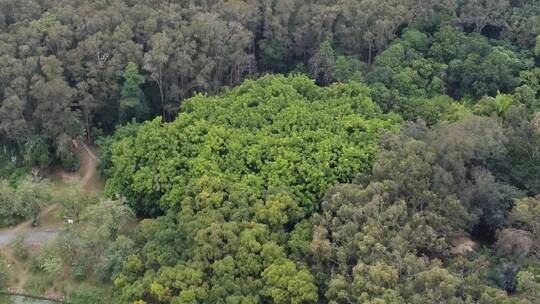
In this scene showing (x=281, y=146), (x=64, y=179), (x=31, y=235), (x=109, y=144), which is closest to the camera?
(x=281, y=146)

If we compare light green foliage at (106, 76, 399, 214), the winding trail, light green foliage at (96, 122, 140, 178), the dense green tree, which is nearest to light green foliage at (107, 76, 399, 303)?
light green foliage at (106, 76, 399, 214)

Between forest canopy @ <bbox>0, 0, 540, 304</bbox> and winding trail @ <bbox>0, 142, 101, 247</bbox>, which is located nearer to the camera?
forest canopy @ <bbox>0, 0, 540, 304</bbox>

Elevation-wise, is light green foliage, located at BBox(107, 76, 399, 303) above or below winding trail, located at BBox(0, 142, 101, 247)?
above

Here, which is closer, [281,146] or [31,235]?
[281,146]

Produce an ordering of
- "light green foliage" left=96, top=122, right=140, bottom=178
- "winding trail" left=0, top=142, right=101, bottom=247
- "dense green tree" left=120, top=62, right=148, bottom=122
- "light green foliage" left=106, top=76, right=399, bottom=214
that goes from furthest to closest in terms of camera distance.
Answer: "dense green tree" left=120, top=62, right=148, bottom=122 → "light green foliage" left=96, top=122, right=140, bottom=178 → "winding trail" left=0, top=142, right=101, bottom=247 → "light green foliage" left=106, top=76, right=399, bottom=214

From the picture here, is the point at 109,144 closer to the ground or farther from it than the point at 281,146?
closer to the ground

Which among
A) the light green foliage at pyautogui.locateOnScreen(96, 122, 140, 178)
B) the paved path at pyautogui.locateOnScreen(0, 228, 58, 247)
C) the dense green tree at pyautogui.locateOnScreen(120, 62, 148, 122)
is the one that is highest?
the dense green tree at pyautogui.locateOnScreen(120, 62, 148, 122)

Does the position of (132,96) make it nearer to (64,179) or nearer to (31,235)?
(64,179)

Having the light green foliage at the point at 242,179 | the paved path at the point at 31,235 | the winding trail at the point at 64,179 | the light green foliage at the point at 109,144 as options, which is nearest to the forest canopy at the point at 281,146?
the light green foliage at the point at 242,179

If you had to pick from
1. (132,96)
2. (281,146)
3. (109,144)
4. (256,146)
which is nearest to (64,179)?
(109,144)

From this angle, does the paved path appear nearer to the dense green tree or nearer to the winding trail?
the winding trail
